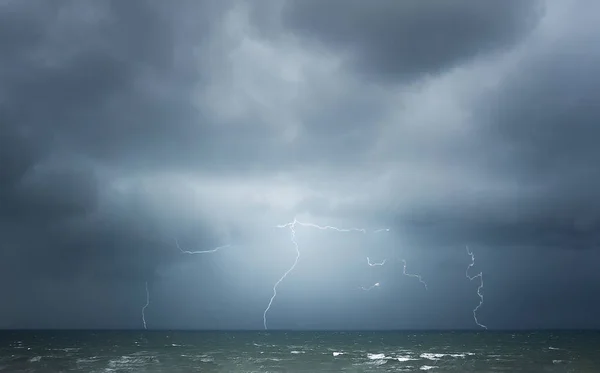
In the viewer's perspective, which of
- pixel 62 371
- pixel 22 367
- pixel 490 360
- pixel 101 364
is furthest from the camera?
pixel 490 360

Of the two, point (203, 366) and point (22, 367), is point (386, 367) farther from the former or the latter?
point (22, 367)

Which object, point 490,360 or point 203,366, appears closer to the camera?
point 203,366

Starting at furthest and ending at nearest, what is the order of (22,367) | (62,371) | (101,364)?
1. (101,364)
2. (22,367)
3. (62,371)

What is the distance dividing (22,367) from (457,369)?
188ft

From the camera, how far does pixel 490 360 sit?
88.2m

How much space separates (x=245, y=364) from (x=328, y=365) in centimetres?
1215

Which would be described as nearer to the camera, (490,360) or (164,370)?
(164,370)

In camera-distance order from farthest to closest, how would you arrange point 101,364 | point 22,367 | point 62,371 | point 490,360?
point 490,360, point 101,364, point 22,367, point 62,371

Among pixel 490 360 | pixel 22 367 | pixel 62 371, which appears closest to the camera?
pixel 62 371

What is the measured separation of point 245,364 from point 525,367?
3883cm

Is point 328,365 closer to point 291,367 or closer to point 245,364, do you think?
point 291,367

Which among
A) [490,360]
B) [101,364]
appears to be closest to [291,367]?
[101,364]

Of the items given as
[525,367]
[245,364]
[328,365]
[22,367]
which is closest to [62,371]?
[22,367]

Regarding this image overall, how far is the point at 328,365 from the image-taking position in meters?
78.8
